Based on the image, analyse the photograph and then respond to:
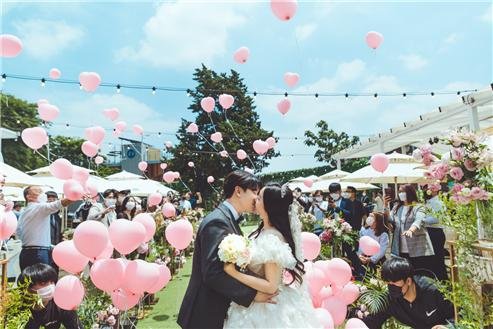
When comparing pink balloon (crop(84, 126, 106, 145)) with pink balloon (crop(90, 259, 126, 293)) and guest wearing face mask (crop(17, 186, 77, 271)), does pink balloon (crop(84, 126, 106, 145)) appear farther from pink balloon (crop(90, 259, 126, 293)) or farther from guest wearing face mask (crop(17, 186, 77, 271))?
pink balloon (crop(90, 259, 126, 293))

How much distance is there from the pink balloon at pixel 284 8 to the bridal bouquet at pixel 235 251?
2457 millimetres

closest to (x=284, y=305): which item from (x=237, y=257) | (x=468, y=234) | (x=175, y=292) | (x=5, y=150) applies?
(x=237, y=257)

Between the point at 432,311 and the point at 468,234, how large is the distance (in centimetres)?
73

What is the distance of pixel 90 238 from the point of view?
2.71m

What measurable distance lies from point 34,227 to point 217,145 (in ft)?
82.4

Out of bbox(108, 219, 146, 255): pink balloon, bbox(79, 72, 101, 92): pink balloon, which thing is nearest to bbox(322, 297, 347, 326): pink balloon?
bbox(108, 219, 146, 255): pink balloon

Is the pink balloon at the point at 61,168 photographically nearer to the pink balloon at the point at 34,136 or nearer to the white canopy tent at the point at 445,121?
the pink balloon at the point at 34,136

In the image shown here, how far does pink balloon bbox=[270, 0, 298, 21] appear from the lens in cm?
367

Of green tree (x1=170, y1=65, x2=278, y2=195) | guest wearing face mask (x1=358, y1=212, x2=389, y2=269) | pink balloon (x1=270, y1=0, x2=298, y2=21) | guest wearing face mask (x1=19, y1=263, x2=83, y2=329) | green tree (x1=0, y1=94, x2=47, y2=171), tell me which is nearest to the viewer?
guest wearing face mask (x1=19, y1=263, x2=83, y2=329)

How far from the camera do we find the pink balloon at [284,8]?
145 inches

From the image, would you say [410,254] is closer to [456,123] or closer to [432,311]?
[432,311]

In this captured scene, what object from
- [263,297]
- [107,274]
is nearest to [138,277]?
[107,274]

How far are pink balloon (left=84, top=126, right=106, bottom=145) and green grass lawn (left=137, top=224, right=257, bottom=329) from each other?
244 cm

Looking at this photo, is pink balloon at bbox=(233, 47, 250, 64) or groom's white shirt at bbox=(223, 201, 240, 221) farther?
pink balloon at bbox=(233, 47, 250, 64)
